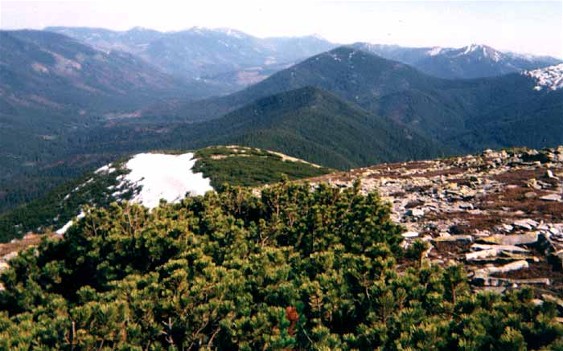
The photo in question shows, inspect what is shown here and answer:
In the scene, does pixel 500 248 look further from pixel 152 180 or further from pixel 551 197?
pixel 152 180

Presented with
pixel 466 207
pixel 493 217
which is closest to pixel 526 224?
pixel 493 217

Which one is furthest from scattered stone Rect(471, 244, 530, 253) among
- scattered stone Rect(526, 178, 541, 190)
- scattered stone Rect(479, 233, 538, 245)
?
scattered stone Rect(526, 178, 541, 190)

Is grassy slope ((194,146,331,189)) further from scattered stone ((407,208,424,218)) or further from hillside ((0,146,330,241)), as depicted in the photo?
scattered stone ((407,208,424,218))

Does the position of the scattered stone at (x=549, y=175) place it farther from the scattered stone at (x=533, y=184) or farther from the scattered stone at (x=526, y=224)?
the scattered stone at (x=526, y=224)

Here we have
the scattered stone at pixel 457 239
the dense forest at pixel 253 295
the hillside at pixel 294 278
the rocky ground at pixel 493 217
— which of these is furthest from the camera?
the scattered stone at pixel 457 239

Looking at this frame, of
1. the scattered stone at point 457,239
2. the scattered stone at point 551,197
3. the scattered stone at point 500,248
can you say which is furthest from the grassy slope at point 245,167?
the scattered stone at point 500,248
